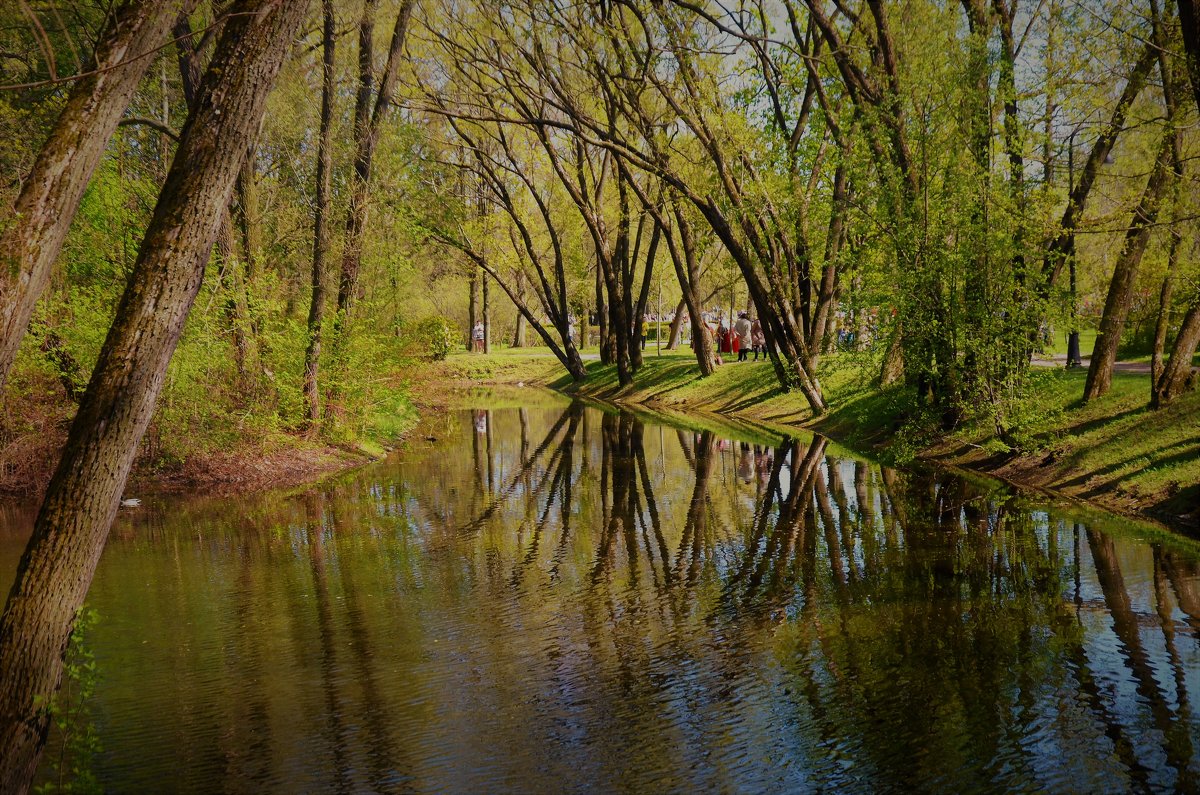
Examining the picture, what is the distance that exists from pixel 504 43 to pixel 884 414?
13564 mm

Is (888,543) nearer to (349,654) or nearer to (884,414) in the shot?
(349,654)

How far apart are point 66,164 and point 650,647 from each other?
5.45 m

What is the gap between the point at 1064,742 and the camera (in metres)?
6.51

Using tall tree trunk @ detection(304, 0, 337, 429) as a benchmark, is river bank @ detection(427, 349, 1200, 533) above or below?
below

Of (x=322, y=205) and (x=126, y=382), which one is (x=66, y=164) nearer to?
(x=126, y=382)

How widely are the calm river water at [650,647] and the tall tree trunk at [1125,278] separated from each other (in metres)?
3.18

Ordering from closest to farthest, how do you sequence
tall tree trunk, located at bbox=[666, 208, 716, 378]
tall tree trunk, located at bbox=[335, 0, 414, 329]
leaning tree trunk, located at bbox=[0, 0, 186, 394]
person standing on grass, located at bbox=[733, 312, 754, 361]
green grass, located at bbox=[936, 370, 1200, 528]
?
1. leaning tree trunk, located at bbox=[0, 0, 186, 394]
2. green grass, located at bbox=[936, 370, 1200, 528]
3. tall tree trunk, located at bbox=[335, 0, 414, 329]
4. tall tree trunk, located at bbox=[666, 208, 716, 378]
5. person standing on grass, located at bbox=[733, 312, 754, 361]

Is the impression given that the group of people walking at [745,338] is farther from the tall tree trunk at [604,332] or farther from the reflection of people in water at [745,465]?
the reflection of people in water at [745,465]

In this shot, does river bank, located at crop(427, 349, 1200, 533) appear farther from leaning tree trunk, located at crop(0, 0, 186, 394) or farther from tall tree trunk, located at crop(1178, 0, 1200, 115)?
leaning tree trunk, located at crop(0, 0, 186, 394)

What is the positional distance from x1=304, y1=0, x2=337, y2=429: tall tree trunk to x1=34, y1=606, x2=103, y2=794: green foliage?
1339 centimetres

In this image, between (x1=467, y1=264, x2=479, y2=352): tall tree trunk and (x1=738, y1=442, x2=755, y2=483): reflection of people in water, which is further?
(x1=467, y1=264, x2=479, y2=352): tall tree trunk

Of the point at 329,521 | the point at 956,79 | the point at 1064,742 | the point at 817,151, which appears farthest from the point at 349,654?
the point at 817,151

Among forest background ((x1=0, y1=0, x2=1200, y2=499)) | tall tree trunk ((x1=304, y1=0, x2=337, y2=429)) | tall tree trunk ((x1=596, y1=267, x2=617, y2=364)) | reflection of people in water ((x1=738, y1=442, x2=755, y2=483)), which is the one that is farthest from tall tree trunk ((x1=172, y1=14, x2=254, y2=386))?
tall tree trunk ((x1=596, y1=267, x2=617, y2=364))

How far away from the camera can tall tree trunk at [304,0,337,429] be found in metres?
20.2
